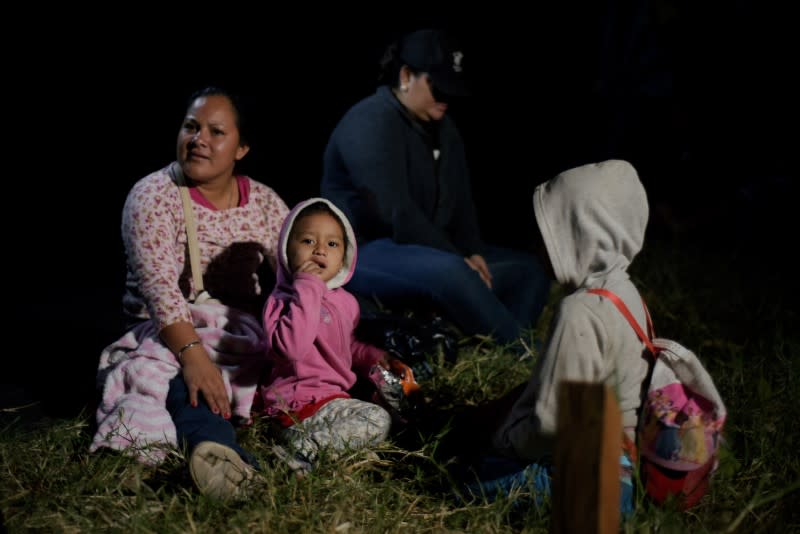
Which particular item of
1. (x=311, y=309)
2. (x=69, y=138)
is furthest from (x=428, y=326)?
(x=69, y=138)

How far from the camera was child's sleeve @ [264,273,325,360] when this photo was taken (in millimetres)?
2795

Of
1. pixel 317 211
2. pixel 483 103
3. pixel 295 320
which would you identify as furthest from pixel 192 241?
pixel 483 103

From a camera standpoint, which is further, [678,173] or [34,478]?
[678,173]

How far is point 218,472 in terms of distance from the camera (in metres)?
2.46

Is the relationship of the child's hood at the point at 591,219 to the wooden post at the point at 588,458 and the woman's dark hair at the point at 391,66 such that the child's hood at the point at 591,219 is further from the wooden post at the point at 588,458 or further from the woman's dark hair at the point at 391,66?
the woman's dark hair at the point at 391,66

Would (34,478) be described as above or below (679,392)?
below

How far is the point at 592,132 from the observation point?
25.4 feet

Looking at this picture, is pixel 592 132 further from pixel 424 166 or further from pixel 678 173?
pixel 424 166

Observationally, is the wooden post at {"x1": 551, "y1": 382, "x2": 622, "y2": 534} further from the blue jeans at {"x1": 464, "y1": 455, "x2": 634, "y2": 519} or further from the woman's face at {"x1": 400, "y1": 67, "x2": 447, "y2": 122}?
the woman's face at {"x1": 400, "y1": 67, "x2": 447, "y2": 122}


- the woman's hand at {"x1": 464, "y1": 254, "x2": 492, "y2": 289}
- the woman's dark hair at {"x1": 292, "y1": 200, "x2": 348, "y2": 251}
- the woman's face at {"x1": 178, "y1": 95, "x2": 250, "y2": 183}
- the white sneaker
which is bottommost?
the white sneaker

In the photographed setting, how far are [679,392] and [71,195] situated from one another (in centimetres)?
598

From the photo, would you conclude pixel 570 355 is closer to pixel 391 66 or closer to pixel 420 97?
pixel 420 97

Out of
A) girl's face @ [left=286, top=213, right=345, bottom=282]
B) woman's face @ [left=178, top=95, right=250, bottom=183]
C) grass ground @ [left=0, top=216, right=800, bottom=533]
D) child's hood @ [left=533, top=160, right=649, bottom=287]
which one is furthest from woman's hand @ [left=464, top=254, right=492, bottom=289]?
child's hood @ [left=533, top=160, right=649, bottom=287]

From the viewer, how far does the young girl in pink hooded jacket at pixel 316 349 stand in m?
2.78
